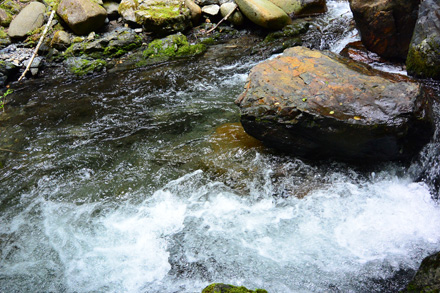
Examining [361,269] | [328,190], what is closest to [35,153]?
[328,190]

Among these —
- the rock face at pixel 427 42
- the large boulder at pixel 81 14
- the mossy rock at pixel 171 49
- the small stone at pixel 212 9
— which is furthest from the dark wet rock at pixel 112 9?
the rock face at pixel 427 42

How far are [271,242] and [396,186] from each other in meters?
1.84

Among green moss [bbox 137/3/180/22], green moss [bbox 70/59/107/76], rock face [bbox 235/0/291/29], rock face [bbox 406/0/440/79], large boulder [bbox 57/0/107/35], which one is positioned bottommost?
green moss [bbox 70/59/107/76]

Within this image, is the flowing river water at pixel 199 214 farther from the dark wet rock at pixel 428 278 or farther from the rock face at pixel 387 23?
the rock face at pixel 387 23

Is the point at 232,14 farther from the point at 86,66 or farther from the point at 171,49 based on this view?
the point at 86,66

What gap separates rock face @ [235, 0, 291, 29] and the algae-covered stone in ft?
6.24

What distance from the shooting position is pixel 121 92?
291 inches

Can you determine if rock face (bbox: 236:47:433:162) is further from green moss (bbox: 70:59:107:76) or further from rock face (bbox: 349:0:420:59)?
green moss (bbox: 70:59:107:76)

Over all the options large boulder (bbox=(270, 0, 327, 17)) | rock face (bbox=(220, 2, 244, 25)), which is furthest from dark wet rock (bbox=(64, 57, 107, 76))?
large boulder (bbox=(270, 0, 327, 17))

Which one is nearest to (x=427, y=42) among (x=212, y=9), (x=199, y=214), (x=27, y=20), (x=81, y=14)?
(x=199, y=214)

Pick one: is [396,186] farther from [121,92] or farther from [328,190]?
[121,92]

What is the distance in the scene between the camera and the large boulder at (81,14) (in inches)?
365

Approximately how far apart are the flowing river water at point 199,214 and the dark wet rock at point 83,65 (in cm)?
332

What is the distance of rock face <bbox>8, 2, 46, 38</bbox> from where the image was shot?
972 centimetres
